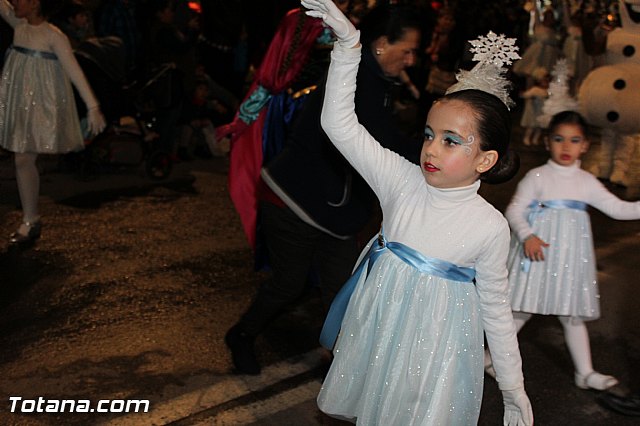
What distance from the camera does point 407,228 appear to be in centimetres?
288

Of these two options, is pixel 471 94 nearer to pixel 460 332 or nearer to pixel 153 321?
pixel 460 332

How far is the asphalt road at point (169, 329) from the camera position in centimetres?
411

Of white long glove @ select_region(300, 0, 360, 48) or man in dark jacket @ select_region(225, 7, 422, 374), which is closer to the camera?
white long glove @ select_region(300, 0, 360, 48)

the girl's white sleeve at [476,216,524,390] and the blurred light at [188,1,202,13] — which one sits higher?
the girl's white sleeve at [476,216,524,390]

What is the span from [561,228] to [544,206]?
14 cm

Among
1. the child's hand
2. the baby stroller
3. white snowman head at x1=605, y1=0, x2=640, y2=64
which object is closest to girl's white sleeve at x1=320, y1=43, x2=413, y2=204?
the child's hand

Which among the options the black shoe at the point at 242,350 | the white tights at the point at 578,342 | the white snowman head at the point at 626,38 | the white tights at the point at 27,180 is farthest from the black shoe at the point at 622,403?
the white snowman head at the point at 626,38

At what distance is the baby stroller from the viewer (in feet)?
26.3

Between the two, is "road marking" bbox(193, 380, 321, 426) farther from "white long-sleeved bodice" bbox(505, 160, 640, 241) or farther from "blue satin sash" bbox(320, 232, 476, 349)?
"white long-sleeved bodice" bbox(505, 160, 640, 241)

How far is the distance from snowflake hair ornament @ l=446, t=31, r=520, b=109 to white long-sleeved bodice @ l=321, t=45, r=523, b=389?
34 centimetres

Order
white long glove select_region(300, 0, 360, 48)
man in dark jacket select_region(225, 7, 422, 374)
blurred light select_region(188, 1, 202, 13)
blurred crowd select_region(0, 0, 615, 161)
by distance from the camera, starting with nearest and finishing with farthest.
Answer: white long glove select_region(300, 0, 360, 48) → man in dark jacket select_region(225, 7, 422, 374) → blurred crowd select_region(0, 0, 615, 161) → blurred light select_region(188, 1, 202, 13)

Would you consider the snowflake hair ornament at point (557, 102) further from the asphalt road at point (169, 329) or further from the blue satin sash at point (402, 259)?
the blue satin sash at point (402, 259)

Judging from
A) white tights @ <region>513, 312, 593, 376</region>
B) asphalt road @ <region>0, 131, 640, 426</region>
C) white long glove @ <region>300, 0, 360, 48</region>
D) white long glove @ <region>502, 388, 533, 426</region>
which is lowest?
asphalt road @ <region>0, 131, 640, 426</region>

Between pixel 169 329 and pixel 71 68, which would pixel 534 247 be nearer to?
pixel 169 329
